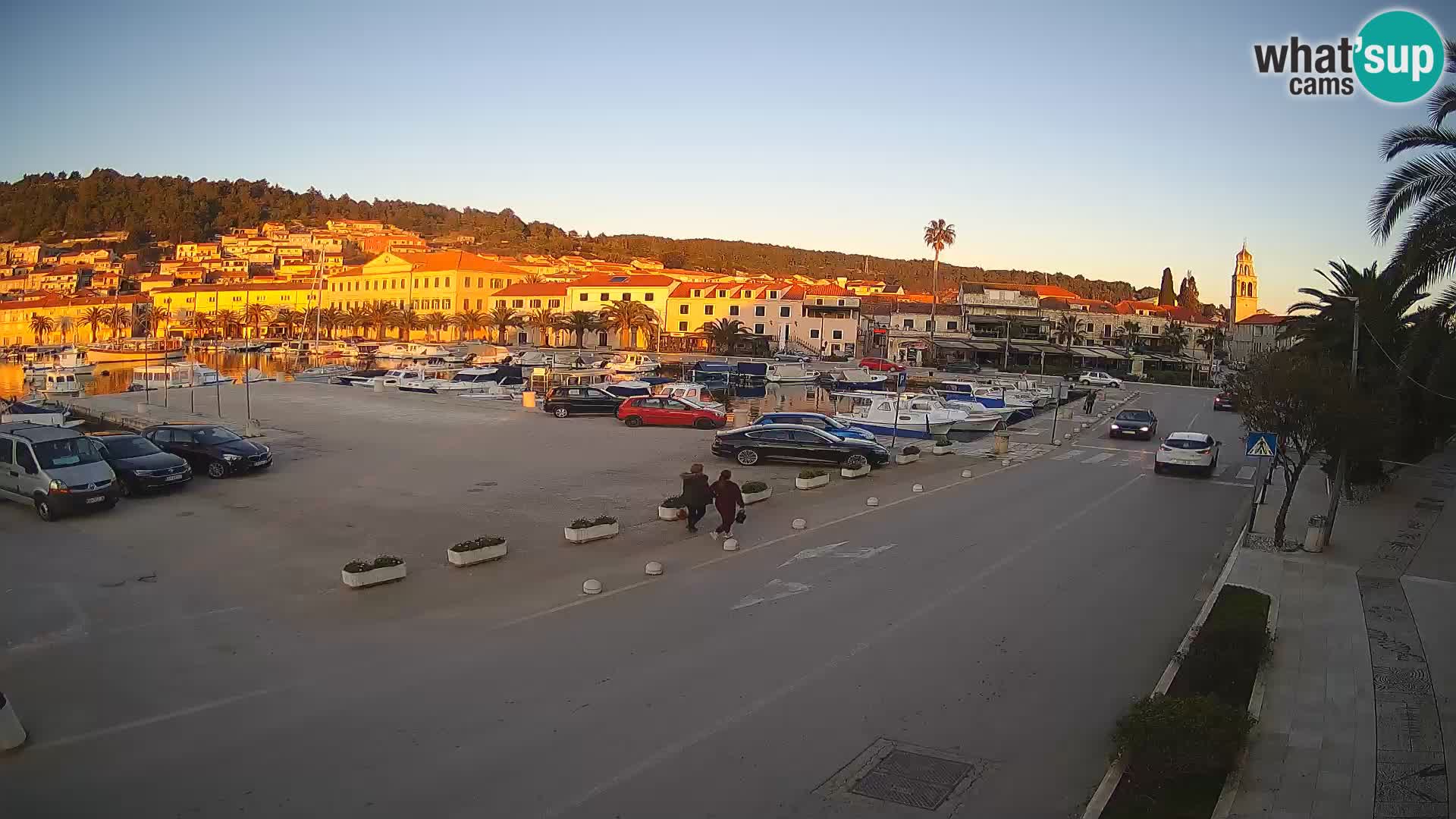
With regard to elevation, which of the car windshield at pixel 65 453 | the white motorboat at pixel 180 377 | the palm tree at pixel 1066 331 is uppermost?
the palm tree at pixel 1066 331

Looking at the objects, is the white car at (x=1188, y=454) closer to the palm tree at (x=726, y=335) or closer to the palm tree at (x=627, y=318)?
the palm tree at (x=726, y=335)

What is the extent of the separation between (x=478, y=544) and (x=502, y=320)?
89.5 metres

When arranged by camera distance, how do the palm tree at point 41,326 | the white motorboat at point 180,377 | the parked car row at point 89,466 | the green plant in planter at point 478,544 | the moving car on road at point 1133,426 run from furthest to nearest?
the palm tree at point 41,326 → the white motorboat at point 180,377 → the moving car on road at point 1133,426 → the parked car row at point 89,466 → the green plant in planter at point 478,544

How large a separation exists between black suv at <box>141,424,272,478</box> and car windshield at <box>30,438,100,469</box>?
2740 millimetres

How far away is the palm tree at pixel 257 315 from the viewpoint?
126081mm

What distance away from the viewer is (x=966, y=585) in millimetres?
13961

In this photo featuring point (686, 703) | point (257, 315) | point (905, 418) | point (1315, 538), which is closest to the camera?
point (686, 703)

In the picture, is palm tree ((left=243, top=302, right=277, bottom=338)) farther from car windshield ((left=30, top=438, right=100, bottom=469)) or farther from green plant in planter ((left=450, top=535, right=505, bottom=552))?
green plant in planter ((left=450, top=535, right=505, bottom=552))

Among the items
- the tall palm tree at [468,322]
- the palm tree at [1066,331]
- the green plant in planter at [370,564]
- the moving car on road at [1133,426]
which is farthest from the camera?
the palm tree at [1066,331]

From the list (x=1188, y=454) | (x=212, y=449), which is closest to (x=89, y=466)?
(x=212, y=449)

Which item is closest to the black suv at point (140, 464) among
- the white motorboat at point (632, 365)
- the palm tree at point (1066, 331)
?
the white motorboat at point (632, 365)

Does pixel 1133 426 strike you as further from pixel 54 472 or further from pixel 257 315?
pixel 257 315

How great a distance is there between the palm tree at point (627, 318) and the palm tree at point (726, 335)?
8398mm

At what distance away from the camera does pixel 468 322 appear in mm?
104875
